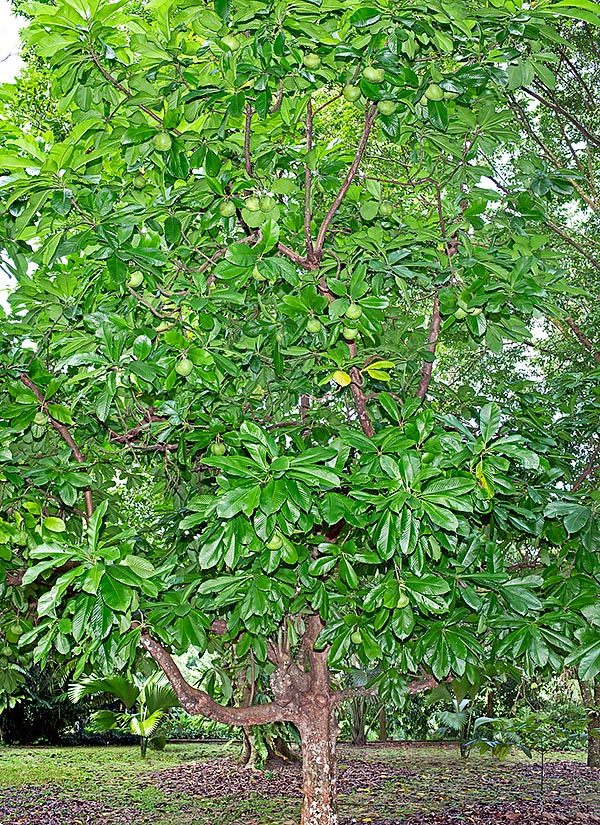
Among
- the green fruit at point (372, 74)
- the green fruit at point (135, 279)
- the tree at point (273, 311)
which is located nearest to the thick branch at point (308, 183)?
the tree at point (273, 311)

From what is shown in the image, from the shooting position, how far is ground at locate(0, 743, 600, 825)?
→ 17.2ft

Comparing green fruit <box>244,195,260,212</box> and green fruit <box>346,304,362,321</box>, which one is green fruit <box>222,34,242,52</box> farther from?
green fruit <box>346,304,362,321</box>

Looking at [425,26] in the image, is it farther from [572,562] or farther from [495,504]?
[572,562]

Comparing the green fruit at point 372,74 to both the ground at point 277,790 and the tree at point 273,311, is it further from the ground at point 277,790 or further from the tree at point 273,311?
the ground at point 277,790

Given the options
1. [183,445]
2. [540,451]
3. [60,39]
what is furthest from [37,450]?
[540,451]

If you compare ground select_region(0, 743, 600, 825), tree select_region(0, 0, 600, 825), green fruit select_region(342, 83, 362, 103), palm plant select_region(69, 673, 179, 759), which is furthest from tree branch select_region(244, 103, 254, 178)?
palm plant select_region(69, 673, 179, 759)

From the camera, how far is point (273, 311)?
2.21m

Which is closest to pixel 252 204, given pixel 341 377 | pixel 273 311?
pixel 273 311

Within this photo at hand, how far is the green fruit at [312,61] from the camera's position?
191 cm

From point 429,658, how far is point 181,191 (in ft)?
5.40

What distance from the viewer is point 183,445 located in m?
2.42

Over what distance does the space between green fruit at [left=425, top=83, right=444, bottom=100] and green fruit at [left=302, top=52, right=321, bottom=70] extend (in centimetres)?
28

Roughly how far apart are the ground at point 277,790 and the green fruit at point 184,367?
3.98m

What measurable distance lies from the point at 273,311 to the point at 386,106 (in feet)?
2.07
